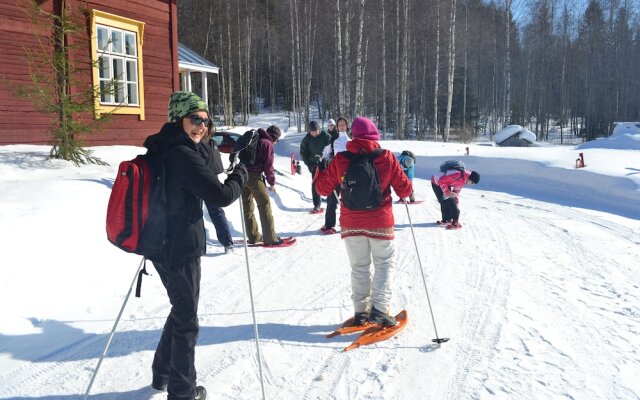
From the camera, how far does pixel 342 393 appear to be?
329 cm

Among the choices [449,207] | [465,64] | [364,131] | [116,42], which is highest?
[465,64]

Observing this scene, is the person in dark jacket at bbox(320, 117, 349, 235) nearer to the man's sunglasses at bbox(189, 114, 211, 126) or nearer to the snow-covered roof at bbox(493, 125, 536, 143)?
the man's sunglasses at bbox(189, 114, 211, 126)

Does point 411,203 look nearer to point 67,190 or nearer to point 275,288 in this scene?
point 275,288

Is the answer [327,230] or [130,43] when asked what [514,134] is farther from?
[327,230]

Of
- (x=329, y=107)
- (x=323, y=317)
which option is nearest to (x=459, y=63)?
(x=329, y=107)

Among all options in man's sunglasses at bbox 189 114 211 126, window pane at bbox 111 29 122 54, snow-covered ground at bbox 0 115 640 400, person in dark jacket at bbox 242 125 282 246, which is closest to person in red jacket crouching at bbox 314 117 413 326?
snow-covered ground at bbox 0 115 640 400

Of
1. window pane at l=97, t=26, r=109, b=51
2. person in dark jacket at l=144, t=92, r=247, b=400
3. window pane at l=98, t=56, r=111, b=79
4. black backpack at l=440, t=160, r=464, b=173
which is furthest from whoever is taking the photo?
window pane at l=98, t=56, r=111, b=79

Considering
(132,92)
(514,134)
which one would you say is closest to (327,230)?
(132,92)

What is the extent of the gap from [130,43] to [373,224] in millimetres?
10828

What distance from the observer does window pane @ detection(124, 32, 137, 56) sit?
1248cm

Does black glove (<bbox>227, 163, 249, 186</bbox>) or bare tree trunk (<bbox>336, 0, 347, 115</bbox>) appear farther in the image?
bare tree trunk (<bbox>336, 0, 347, 115</bbox>)

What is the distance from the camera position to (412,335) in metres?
4.20

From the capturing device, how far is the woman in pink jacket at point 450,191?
842 cm

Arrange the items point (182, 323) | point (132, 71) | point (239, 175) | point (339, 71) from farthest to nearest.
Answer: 1. point (339, 71)
2. point (132, 71)
3. point (239, 175)
4. point (182, 323)
